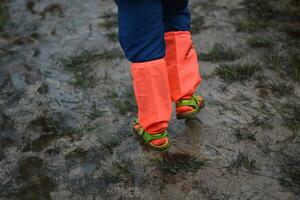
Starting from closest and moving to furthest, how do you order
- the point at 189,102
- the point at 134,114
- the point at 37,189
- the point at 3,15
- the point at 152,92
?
the point at 152,92 → the point at 37,189 → the point at 189,102 → the point at 134,114 → the point at 3,15

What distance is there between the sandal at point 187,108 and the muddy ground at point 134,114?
0.33 feet

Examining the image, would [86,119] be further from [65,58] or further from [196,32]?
[196,32]

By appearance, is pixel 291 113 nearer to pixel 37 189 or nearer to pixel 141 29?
pixel 141 29

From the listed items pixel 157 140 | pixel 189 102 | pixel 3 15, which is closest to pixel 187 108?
pixel 189 102

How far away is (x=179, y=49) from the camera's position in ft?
8.41

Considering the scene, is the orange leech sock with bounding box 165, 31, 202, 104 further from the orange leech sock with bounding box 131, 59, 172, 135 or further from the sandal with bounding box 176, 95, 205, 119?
the orange leech sock with bounding box 131, 59, 172, 135

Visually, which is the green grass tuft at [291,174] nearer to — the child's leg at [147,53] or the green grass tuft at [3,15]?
the child's leg at [147,53]

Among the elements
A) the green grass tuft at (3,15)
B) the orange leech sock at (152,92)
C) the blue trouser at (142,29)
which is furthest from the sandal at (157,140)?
the green grass tuft at (3,15)

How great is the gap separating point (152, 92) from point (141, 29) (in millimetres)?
352

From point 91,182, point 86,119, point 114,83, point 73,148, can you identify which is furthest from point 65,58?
point 91,182

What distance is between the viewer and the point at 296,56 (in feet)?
11.4

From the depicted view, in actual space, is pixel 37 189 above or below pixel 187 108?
below

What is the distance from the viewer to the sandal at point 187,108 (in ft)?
9.04

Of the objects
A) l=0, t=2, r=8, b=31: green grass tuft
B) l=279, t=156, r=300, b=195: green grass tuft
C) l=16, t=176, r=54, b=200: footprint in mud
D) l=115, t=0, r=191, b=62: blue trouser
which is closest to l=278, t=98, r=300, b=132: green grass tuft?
l=279, t=156, r=300, b=195: green grass tuft
